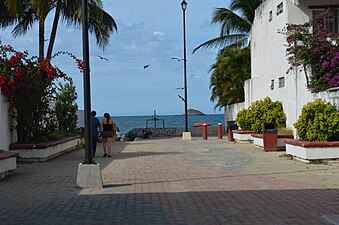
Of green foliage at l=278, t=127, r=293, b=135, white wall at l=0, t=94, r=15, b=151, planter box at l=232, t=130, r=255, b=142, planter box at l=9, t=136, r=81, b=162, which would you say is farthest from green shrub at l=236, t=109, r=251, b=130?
white wall at l=0, t=94, r=15, b=151

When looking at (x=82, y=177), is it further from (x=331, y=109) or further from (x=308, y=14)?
(x=308, y=14)

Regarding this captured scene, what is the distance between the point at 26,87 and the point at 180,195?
9.60 metres

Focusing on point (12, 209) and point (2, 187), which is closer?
point (12, 209)

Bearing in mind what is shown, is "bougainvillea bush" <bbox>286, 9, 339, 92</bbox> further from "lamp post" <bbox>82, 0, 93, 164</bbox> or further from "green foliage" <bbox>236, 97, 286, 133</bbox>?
"lamp post" <bbox>82, 0, 93, 164</bbox>

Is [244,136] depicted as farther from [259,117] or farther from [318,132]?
[318,132]

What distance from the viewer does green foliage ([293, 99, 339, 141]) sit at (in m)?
15.9

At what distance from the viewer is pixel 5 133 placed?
17.7 metres

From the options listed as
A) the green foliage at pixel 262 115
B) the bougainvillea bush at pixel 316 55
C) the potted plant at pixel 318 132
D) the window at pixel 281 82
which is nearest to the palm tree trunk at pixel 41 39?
the green foliage at pixel 262 115

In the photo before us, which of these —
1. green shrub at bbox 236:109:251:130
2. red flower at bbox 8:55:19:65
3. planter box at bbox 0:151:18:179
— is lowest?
planter box at bbox 0:151:18:179

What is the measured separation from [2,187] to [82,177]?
2.03 metres

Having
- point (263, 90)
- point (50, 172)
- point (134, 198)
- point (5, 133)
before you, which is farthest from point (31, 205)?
point (263, 90)

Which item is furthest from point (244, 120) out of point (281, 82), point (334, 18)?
point (334, 18)

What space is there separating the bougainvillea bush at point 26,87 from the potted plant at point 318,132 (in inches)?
347

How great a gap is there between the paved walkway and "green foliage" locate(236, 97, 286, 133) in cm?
679
